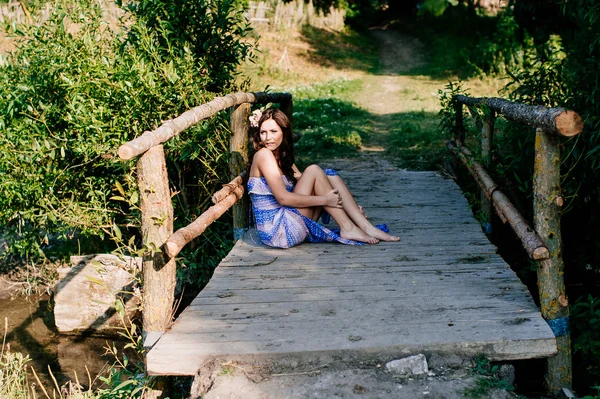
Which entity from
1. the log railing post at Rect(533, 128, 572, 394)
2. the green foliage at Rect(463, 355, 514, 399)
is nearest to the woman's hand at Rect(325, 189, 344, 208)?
the log railing post at Rect(533, 128, 572, 394)

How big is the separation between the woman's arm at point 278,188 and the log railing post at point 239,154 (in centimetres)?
58

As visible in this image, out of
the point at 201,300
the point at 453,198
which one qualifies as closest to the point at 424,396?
the point at 201,300

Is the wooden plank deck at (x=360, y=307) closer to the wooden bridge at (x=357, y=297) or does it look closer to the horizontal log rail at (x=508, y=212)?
the wooden bridge at (x=357, y=297)

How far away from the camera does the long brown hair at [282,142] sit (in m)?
5.00

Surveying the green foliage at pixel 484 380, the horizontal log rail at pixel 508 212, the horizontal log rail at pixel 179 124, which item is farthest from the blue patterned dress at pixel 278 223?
the green foliage at pixel 484 380

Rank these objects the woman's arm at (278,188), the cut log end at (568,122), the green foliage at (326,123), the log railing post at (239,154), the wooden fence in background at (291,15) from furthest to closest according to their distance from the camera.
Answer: the wooden fence in background at (291,15) → the green foliage at (326,123) → the log railing post at (239,154) → the woman's arm at (278,188) → the cut log end at (568,122)

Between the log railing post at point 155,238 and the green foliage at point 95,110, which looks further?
the green foliage at point 95,110

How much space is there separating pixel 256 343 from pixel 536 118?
1.99 metres

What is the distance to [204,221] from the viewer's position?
414 cm

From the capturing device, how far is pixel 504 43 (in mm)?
16266

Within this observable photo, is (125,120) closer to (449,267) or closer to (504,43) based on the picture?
(449,267)

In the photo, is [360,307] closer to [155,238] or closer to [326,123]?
[155,238]

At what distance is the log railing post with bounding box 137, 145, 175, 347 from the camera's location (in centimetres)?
347

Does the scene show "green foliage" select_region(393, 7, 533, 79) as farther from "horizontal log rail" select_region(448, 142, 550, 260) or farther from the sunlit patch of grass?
"horizontal log rail" select_region(448, 142, 550, 260)
